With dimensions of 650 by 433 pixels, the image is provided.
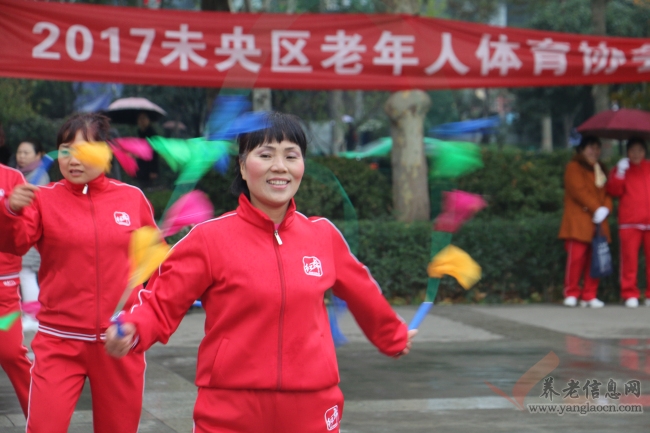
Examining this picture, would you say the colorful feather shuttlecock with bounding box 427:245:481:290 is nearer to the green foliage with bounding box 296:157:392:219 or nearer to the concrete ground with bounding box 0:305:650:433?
the concrete ground with bounding box 0:305:650:433

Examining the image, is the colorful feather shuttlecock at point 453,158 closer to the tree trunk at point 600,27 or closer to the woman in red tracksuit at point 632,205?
the woman in red tracksuit at point 632,205

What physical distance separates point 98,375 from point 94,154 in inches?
37.4

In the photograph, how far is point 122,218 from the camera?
13.9 feet

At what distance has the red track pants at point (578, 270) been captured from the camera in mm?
10266

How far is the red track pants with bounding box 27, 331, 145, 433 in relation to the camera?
3.92 meters

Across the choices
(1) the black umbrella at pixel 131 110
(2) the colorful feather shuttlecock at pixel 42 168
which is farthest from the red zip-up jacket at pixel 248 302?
(1) the black umbrella at pixel 131 110

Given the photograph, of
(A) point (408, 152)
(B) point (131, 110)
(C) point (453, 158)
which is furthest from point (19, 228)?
(B) point (131, 110)

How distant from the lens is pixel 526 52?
32.7 ft

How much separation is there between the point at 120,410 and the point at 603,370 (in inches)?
170

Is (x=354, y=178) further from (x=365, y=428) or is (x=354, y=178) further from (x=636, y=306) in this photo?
(x=365, y=428)

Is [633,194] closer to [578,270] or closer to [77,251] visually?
[578,270]

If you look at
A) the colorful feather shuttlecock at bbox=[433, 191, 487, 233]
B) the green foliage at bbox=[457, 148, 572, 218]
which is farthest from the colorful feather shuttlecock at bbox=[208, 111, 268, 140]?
the green foliage at bbox=[457, 148, 572, 218]

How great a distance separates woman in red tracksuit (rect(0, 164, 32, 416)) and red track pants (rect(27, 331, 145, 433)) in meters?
0.88

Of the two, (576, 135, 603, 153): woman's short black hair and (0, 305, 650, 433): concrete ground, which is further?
(576, 135, 603, 153): woman's short black hair
